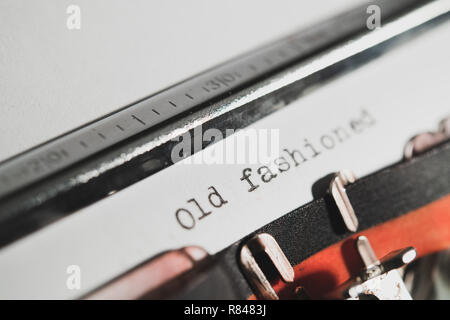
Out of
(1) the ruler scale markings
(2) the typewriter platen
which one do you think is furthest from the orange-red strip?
(1) the ruler scale markings

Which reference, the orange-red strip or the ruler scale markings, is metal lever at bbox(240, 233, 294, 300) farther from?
the ruler scale markings

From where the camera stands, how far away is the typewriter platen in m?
0.42

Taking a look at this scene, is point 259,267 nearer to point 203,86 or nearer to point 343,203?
point 343,203

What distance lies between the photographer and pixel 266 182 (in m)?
0.51

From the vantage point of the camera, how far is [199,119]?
1.56 ft

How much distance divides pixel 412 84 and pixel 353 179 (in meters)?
0.20

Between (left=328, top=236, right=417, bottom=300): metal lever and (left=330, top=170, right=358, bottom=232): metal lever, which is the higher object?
(left=330, top=170, right=358, bottom=232): metal lever

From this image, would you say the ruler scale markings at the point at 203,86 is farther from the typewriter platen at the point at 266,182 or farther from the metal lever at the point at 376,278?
the metal lever at the point at 376,278

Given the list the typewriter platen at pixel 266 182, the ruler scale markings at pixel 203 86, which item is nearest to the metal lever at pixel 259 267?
the typewriter platen at pixel 266 182

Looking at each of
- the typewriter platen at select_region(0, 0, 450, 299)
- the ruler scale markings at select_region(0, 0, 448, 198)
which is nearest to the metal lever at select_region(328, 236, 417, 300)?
the typewriter platen at select_region(0, 0, 450, 299)

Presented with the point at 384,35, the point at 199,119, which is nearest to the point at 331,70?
the point at 384,35

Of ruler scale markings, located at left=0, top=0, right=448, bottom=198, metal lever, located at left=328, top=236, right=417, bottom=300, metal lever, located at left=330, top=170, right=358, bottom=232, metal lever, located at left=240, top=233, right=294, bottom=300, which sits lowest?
metal lever, located at left=328, top=236, right=417, bottom=300

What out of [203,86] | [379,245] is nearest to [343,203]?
[379,245]
